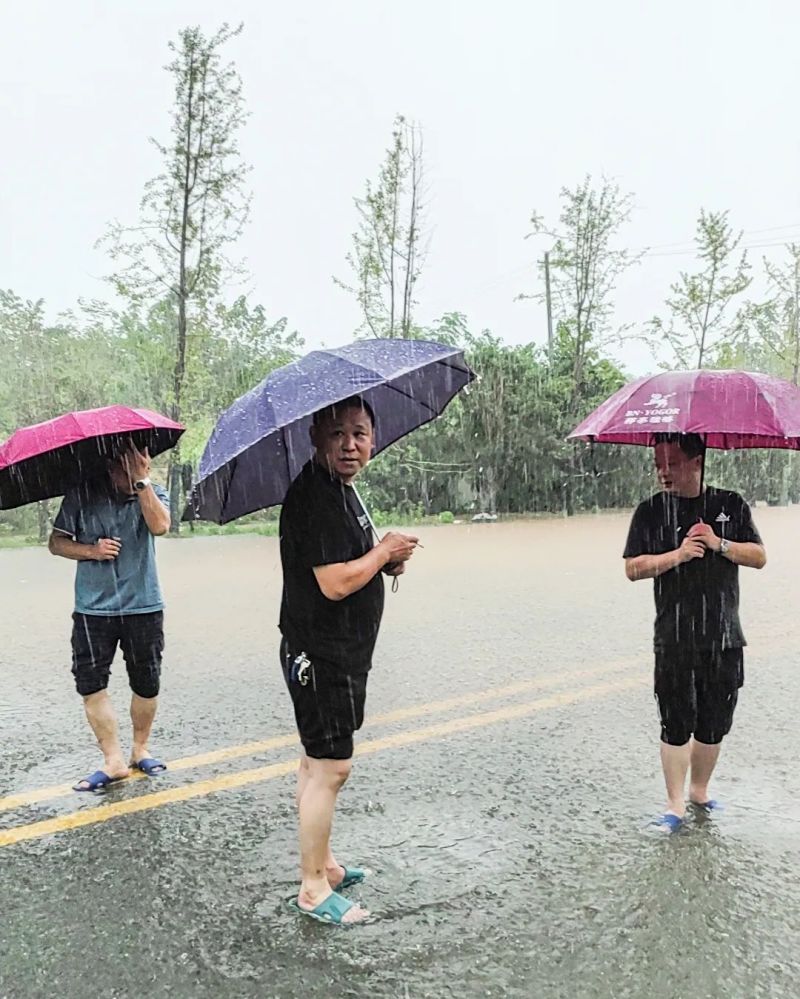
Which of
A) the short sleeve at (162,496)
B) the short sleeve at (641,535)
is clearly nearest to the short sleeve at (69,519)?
the short sleeve at (162,496)

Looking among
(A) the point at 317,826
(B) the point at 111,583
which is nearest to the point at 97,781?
(B) the point at 111,583

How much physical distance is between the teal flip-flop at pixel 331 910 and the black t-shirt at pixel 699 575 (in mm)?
1500

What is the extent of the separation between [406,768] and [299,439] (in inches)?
71.3

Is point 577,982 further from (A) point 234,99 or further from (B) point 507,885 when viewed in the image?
(A) point 234,99

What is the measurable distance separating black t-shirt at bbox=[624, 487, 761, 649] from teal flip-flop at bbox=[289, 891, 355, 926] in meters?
1.50

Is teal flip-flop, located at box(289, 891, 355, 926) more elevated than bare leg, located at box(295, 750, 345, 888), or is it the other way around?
bare leg, located at box(295, 750, 345, 888)

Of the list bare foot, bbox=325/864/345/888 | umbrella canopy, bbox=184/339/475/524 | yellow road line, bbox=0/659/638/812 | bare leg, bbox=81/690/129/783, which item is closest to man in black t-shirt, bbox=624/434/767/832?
umbrella canopy, bbox=184/339/475/524

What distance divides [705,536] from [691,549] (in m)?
0.07

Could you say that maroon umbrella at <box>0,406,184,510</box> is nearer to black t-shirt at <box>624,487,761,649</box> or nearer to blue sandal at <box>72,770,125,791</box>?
blue sandal at <box>72,770,125,791</box>

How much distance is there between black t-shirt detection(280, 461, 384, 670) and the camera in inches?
110

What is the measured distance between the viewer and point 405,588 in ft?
33.6

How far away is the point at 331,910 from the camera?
9.48 ft

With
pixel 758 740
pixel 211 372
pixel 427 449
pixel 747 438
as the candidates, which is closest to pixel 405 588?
pixel 758 740

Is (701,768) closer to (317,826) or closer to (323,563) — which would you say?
(317,826)
